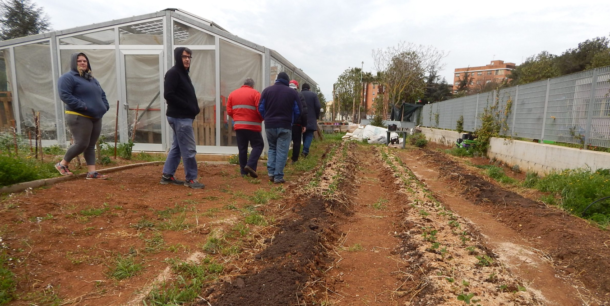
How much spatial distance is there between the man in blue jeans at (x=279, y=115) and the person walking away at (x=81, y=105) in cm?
239

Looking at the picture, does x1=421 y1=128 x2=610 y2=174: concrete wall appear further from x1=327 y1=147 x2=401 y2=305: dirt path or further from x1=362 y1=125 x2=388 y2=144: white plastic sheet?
x1=362 y1=125 x2=388 y2=144: white plastic sheet

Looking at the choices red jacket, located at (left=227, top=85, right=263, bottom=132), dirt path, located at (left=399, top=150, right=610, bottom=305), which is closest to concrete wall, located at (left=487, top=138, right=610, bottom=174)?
dirt path, located at (left=399, top=150, right=610, bottom=305)

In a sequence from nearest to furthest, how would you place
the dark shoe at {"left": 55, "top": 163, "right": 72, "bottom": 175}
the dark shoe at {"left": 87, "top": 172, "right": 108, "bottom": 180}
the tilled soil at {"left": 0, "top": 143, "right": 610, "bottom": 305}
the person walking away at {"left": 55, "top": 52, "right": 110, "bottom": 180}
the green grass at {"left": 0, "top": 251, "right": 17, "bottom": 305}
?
the green grass at {"left": 0, "top": 251, "right": 17, "bottom": 305}, the tilled soil at {"left": 0, "top": 143, "right": 610, "bottom": 305}, the person walking away at {"left": 55, "top": 52, "right": 110, "bottom": 180}, the dark shoe at {"left": 55, "top": 163, "right": 72, "bottom": 175}, the dark shoe at {"left": 87, "top": 172, "right": 108, "bottom": 180}

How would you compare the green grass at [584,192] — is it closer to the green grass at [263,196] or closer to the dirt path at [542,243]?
the dirt path at [542,243]

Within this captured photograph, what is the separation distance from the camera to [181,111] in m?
4.51

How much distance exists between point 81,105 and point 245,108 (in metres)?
2.30

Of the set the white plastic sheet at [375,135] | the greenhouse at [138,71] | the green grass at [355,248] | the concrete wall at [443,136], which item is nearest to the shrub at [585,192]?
the green grass at [355,248]

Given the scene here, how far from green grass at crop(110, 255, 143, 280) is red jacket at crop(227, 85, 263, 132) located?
131 inches

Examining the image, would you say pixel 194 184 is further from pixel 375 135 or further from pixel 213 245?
pixel 375 135

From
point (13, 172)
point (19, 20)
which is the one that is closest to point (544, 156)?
point (13, 172)

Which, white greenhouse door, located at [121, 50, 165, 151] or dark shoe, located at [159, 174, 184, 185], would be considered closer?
dark shoe, located at [159, 174, 184, 185]

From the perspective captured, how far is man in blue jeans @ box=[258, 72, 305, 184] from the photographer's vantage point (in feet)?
17.8

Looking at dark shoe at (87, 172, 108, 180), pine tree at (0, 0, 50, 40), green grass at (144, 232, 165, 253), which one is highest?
pine tree at (0, 0, 50, 40)

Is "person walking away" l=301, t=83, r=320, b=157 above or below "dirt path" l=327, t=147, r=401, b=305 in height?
above
